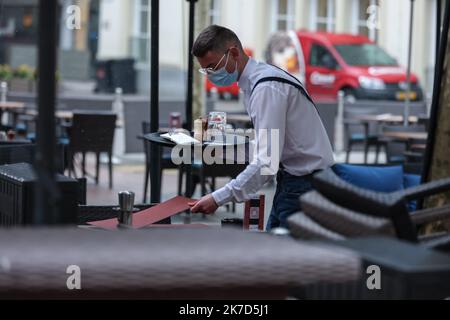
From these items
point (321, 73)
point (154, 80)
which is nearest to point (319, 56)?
point (321, 73)

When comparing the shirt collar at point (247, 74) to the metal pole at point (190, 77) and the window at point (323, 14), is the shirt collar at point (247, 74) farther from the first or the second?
the window at point (323, 14)

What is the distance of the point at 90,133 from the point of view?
13.4m

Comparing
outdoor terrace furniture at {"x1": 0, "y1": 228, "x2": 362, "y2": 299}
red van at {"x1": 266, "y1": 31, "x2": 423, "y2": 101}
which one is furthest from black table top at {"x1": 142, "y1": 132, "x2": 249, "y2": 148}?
red van at {"x1": 266, "y1": 31, "x2": 423, "y2": 101}

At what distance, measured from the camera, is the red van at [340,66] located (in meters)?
27.9

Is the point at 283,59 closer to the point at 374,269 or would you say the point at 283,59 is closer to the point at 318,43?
the point at 318,43

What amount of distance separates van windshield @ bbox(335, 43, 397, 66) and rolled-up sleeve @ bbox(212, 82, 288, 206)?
2372 centimetres

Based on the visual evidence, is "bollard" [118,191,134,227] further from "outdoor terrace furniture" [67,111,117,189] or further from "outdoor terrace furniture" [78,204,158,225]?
"outdoor terrace furniture" [67,111,117,189]

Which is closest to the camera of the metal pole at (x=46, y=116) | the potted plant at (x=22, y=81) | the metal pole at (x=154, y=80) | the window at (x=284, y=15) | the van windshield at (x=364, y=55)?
the metal pole at (x=46, y=116)

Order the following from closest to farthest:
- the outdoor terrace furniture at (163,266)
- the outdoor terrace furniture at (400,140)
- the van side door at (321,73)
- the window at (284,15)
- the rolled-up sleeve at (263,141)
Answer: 1. the outdoor terrace furniture at (163,266)
2. the rolled-up sleeve at (263,141)
3. the outdoor terrace furniture at (400,140)
4. the van side door at (321,73)
5. the window at (284,15)

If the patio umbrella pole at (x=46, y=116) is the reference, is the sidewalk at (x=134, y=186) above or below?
below

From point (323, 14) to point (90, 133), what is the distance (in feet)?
77.4

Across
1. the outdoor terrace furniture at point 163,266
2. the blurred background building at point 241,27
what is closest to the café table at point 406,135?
the outdoor terrace furniture at point 163,266

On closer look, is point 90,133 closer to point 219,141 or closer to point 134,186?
point 134,186
